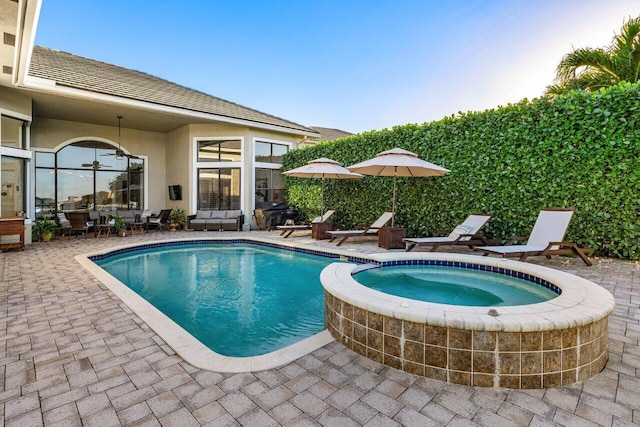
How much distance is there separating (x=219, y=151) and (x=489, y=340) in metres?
12.6

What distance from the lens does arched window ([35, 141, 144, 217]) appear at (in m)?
11.7

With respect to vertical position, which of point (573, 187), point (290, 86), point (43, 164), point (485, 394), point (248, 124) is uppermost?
point (290, 86)

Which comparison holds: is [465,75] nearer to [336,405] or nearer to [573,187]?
[573,187]

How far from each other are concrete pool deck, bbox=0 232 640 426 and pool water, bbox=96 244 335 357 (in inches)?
31.1

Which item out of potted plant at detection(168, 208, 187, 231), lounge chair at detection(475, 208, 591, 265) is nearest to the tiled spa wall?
lounge chair at detection(475, 208, 591, 265)

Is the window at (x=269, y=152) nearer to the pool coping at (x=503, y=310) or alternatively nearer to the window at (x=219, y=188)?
the window at (x=219, y=188)

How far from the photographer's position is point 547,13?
29.7 ft

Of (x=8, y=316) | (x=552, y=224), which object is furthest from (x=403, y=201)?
(x=8, y=316)

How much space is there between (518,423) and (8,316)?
188 inches

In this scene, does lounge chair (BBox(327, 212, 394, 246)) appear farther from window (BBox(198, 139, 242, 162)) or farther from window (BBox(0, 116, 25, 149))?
window (BBox(0, 116, 25, 149))

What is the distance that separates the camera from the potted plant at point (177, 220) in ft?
42.1

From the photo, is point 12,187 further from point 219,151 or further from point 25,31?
point 219,151

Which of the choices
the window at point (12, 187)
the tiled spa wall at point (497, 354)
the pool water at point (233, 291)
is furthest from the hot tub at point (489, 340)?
the window at point (12, 187)

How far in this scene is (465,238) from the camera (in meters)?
7.21
